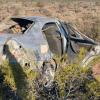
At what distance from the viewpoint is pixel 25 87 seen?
2.43 m

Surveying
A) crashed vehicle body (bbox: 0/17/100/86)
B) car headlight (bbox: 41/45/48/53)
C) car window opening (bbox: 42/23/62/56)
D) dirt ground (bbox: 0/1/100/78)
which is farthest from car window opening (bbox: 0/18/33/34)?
dirt ground (bbox: 0/1/100/78)

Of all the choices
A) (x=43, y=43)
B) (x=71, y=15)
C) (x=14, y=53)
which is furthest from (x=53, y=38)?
(x=71, y=15)

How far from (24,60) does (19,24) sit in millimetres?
2507

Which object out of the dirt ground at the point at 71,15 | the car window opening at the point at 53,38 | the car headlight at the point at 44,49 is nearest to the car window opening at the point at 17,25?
the car window opening at the point at 53,38

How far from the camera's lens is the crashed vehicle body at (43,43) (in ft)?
8.61

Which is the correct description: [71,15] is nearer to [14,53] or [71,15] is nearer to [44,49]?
[44,49]

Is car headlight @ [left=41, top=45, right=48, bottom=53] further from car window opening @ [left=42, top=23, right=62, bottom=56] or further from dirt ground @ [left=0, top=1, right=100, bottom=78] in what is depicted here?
dirt ground @ [left=0, top=1, right=100, bottom=78]

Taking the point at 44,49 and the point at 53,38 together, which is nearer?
the point at 44,49

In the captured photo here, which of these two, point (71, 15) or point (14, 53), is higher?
point (14, 53)

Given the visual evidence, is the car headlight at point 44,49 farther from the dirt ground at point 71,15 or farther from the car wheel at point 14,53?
the dirt ground at point 71,15

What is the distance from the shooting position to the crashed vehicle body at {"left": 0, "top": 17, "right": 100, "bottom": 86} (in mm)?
2623

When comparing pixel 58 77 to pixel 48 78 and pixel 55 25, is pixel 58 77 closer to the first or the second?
pixel 48 78

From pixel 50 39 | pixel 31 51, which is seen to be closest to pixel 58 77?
pixel 31 51

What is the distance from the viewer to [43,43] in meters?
2.92
